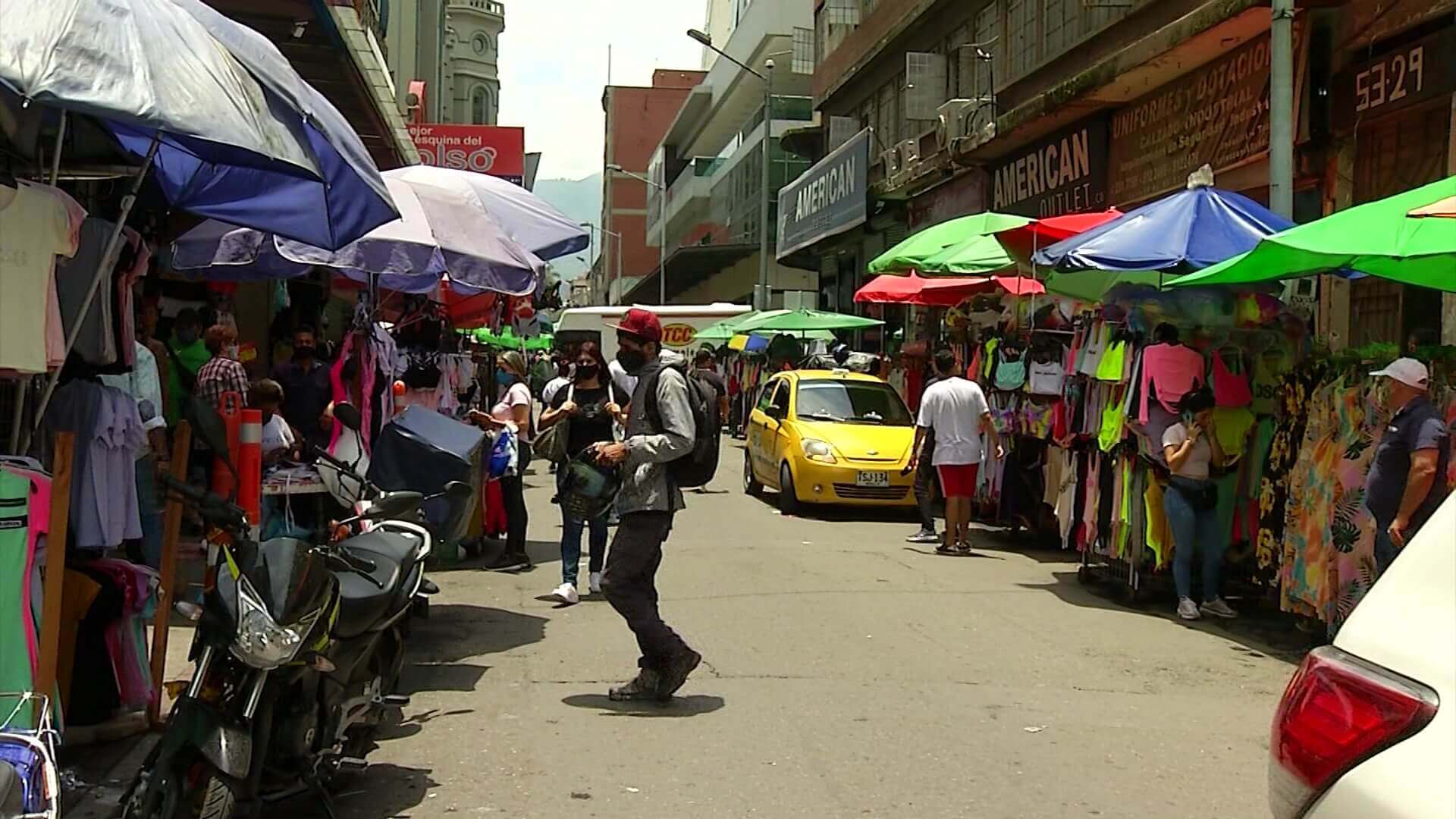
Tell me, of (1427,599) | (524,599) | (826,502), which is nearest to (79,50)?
(1427,599)

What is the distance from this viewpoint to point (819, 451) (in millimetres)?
15867

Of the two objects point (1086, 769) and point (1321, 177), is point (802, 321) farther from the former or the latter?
point (1086, 769)

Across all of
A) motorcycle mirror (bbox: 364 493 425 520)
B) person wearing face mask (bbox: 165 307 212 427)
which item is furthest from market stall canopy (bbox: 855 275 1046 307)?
motorcycle mirror (bbox: 364 493 425 520)

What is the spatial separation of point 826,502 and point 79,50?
1192 centimetres

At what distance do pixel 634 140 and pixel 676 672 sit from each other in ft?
313

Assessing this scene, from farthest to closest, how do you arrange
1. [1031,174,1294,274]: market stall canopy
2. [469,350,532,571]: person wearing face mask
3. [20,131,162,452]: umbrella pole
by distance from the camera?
[469,350,532,571]: person wearing face mask
[1031,174,1294,274]: market stall canopy
[20,131,162,452]: umbrella pole

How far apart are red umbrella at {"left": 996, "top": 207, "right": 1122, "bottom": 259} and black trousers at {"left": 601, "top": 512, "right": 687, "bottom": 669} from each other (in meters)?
7.18

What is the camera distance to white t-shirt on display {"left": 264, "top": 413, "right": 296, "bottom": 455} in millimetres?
7934

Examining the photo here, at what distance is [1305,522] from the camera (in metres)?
8.91

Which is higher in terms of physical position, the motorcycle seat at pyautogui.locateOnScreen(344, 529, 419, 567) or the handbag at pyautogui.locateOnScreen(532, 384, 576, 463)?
the handbag at pyautogui.locateOnScreen(532, 384, 576, 463)

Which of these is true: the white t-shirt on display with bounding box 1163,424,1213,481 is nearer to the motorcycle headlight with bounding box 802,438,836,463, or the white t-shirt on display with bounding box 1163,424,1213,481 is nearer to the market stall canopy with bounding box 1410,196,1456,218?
the market stall canopy with bounding box 1410,196,1456,218

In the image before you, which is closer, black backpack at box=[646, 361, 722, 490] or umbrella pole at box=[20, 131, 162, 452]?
umbrella pole at box=[20, 131, 162, 452]

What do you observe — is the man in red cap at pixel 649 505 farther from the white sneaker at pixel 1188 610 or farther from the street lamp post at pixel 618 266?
the street lamp post at pixel 618 266

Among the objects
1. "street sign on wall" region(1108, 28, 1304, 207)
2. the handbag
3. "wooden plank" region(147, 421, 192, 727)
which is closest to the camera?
"wooden plank" region(147, 421, 192, 727)
